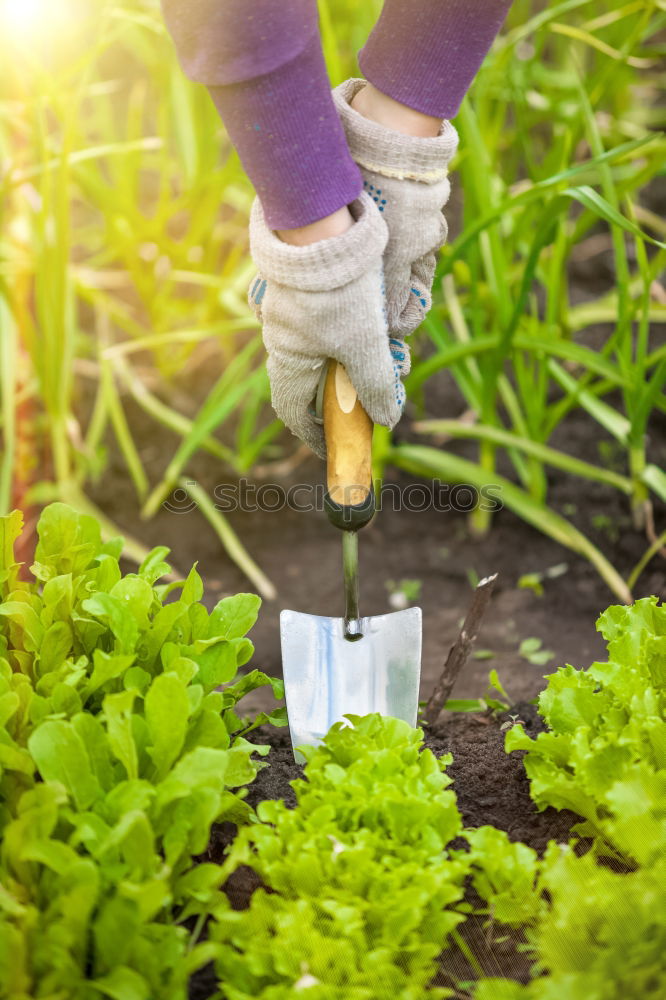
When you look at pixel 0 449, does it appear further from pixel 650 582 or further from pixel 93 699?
pixel 650 582

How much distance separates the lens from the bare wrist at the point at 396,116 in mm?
835

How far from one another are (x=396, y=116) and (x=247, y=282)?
936mm

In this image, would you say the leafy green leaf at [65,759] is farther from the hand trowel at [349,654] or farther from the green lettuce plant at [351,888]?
the hand trowel at [349,654]

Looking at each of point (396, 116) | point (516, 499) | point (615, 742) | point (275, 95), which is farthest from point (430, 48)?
point (516, 499)

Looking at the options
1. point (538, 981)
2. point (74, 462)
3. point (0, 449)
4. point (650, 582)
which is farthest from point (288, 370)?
point (0, 449)

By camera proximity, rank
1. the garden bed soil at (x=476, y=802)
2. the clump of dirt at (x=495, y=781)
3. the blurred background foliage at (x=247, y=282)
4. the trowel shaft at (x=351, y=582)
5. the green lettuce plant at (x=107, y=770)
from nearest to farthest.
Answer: the green lettuce plant at (x=107, y=770)
the garden bed soil at (x=476, y=802)
the clump of dirt at (x=495, y=781)
the trowel shaft at (x=351, y=582)
the blurred background foliage at (x=247, y=282)

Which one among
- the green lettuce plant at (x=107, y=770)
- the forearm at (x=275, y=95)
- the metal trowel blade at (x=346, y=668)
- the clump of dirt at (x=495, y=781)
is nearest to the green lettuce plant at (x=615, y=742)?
the clump of dirt at (x=495, y=781)

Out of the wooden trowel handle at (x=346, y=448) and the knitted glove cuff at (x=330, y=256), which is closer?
the knitted glove cuff at (x=330, y=256)

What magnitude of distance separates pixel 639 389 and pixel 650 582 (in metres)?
0.31

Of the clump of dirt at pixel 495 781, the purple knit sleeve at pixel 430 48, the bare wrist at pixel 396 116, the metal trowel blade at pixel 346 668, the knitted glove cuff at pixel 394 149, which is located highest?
the purple knit sleeve at pixel 430 48

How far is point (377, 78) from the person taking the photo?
2.72ft

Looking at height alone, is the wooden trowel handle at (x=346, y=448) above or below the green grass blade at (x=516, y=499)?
above

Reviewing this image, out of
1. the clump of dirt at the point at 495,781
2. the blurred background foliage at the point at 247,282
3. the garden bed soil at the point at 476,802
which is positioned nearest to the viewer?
the garden bed soil at the point at 476,802

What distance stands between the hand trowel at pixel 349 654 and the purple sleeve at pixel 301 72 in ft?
0.76
